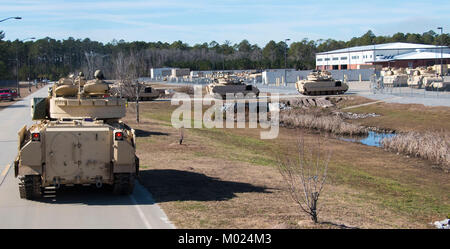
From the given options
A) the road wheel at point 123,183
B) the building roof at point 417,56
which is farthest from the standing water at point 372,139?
the building roof at point 417,56

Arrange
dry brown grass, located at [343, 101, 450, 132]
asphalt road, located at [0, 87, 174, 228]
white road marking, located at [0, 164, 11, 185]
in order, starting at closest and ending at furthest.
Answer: asphalt road, located at [0, 87, 174, 228], white road marking, located at [0, 164, 11, 185], dry brown grass, located at [343, 101, 450, 132]

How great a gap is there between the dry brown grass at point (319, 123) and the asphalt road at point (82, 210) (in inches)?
957

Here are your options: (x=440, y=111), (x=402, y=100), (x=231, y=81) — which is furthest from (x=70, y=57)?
(x=440, y=111)

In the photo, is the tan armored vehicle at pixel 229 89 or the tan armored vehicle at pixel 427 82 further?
the tan armored vehicle at pixel 427 82

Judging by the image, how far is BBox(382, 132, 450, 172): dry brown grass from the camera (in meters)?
24.5

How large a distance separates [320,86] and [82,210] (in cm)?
4657

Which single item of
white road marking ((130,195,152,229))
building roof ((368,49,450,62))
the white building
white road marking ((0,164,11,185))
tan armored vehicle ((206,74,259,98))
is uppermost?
building roof ((368,49,450,62))

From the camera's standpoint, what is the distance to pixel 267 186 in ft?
50.0

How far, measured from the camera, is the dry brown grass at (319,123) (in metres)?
36.7

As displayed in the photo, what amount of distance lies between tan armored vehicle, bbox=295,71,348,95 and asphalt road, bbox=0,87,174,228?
42.7 m

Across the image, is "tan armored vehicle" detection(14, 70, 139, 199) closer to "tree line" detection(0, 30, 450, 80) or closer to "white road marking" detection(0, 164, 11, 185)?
"white road marking" detection(0, 164, 11, 185)

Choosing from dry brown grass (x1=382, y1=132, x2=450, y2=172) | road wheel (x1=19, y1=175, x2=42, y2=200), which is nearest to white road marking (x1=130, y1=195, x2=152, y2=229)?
road wheel (x1=19, y1=175, x2=42, y2=200)

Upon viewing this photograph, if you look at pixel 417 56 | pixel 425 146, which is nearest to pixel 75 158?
pixel 425 146

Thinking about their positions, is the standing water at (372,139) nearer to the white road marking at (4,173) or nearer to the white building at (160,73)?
the white road marking at (4,173)
